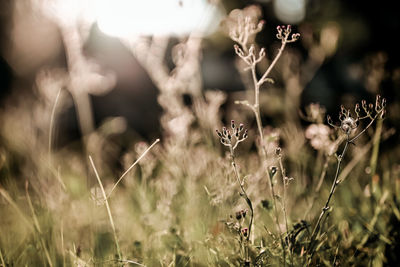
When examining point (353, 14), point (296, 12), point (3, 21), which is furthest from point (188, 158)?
→ point (3, 21)

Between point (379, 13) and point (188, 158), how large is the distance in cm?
312

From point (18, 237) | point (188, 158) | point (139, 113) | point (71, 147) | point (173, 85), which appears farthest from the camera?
point (139, 113)

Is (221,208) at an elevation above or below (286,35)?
below

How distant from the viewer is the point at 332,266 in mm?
971

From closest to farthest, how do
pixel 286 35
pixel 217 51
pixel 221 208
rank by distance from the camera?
pixel 286 35 < pixel 221 208 < pixel 217 51

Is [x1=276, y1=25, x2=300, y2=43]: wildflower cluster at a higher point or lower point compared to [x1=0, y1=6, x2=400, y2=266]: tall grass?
higher

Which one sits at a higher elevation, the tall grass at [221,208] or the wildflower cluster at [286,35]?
the wildflower cluster at [286,35]

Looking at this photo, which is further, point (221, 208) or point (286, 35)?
point (221, 208)

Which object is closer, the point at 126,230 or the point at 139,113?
the point at 126,230

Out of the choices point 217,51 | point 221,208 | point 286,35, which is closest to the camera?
point 286,35

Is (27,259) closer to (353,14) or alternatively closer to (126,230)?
(126,230)

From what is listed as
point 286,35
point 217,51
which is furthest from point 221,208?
point 217,51

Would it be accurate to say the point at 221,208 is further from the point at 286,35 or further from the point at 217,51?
the point at 217,51

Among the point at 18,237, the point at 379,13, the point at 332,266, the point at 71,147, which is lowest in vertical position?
the point at 71,147
